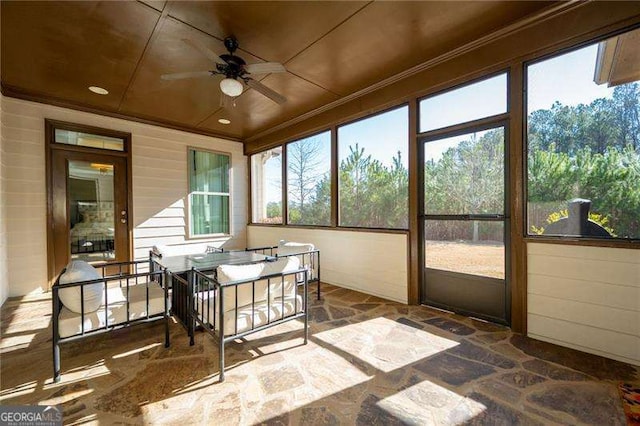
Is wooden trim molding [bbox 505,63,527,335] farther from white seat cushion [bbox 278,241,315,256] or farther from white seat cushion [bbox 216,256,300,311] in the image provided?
white seat cushion [bbox 278,241,315,256]

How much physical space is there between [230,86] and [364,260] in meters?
2.93

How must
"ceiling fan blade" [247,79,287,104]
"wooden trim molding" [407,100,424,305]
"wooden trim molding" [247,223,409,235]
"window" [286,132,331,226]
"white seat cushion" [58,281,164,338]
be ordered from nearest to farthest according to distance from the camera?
"white seat cushion" [58,281,164,338]
"ceiling fan blade" [247,79,287,104]
"wooden trim molding" [407,100,424,305]
"wooden trim molding" [247,223,409,235]
"window" [286,132,331,226]

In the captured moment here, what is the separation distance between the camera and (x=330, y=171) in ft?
15.9

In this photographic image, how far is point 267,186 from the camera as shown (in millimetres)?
6395

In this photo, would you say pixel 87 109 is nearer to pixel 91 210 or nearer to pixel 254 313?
pixel 91 210

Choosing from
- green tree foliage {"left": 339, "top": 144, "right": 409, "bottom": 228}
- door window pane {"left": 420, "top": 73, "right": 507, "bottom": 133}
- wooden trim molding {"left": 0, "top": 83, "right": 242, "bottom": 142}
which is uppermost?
wooden trim molding {"left": 0, "top": 83, "right": 242, "bottom": 142}

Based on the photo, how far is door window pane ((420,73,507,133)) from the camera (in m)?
3.01

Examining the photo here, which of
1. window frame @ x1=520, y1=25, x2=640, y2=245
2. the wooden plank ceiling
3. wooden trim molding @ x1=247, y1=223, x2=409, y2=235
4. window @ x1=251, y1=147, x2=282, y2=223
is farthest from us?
window @ x1=251, y1=147, x2=282, y2=223

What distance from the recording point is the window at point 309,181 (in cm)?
500

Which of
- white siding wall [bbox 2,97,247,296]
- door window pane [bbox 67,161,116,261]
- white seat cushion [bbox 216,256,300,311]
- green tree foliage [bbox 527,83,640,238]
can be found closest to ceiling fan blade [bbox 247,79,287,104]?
white seat cushion [bbox 216,256,300,311]

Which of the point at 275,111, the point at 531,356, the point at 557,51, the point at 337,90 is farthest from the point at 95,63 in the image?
the point at 531,356

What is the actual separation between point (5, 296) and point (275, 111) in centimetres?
472

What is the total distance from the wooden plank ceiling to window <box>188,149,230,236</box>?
1866 millimetres

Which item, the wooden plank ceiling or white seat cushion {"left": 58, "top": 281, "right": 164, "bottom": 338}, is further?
the wooden plank ceiling
